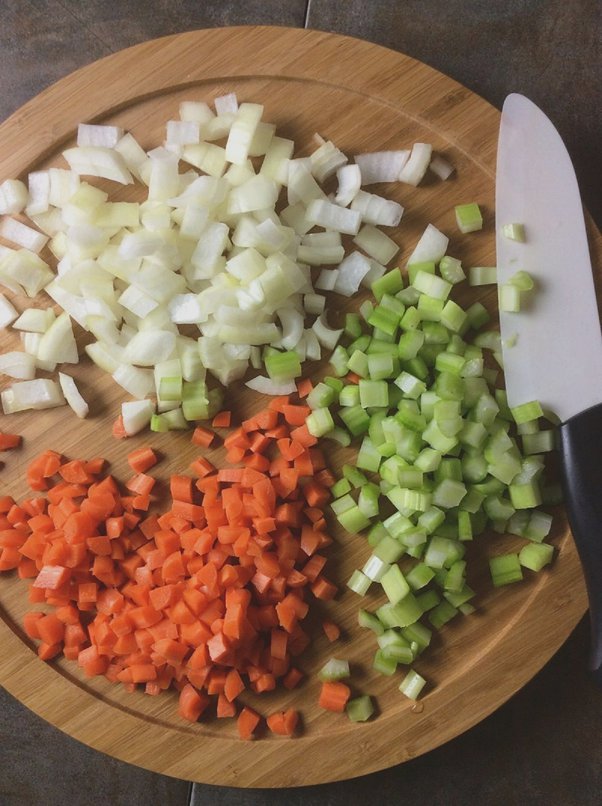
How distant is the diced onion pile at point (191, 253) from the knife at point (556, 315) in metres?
0.19

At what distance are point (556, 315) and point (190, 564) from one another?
1068 mm

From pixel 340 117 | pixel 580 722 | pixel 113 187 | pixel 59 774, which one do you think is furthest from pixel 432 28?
pixel 59 774

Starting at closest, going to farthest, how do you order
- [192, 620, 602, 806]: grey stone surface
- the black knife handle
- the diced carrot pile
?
the black knife handle < the diced carrot pile < [192, 620, 602, 806]: grey stone surface

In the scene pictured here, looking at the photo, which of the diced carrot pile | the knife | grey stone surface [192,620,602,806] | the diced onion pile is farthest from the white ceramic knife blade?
grey stone surface [192,620,602,806]

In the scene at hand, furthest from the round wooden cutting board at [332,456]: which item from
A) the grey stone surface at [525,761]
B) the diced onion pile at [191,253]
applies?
the grey stone surface at [525,761]

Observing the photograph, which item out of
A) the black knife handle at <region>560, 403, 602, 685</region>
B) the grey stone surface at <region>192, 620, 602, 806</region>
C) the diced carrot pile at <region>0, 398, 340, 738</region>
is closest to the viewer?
the black knife handle at <region>560, 403, 602, 685</region>

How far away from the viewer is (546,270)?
5.72 ft

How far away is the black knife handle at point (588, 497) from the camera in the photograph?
164cm

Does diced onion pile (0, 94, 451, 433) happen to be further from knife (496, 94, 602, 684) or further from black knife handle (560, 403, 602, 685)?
black knife handle (560, 403, 602, 685)

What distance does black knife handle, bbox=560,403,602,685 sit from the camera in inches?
64.7

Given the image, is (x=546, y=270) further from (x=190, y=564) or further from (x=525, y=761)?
(x=525, y=761)

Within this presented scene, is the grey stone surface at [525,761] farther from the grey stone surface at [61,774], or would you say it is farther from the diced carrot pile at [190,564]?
the diced carrot pile at [190,564]

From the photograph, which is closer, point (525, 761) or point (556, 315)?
point (556, 315)

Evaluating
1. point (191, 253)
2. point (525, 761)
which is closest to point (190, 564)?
point (191, 253)
